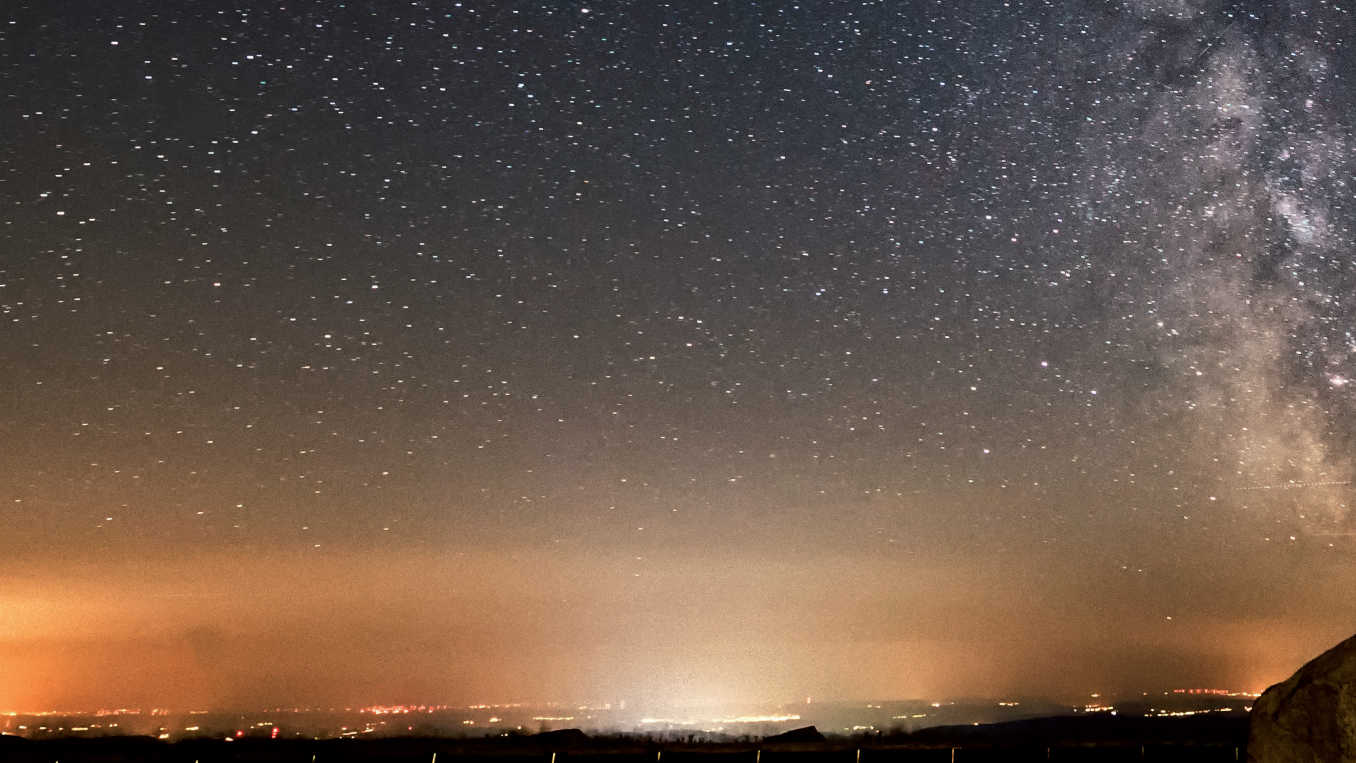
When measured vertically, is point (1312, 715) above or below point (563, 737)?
above

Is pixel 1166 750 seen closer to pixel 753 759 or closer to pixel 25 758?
pixel 753 759

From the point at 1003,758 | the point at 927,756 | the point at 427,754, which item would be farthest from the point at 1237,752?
the point at 427,754

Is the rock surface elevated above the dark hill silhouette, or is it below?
above

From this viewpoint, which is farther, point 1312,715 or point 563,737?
point 563,737

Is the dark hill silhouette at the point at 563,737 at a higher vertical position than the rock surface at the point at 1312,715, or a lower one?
lower

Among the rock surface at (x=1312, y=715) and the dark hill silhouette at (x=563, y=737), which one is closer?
the rock surface at (x=1312, y=715)

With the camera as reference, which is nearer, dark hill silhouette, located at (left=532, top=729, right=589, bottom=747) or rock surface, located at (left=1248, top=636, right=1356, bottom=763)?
rock surface, located at (left=1248, top=636, right=1356, bottom=763)

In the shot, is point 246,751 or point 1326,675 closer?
point 1326,675

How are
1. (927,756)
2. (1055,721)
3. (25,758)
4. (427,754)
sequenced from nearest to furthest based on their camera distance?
(427,754), (927,756), (25,758), (1055,721)
